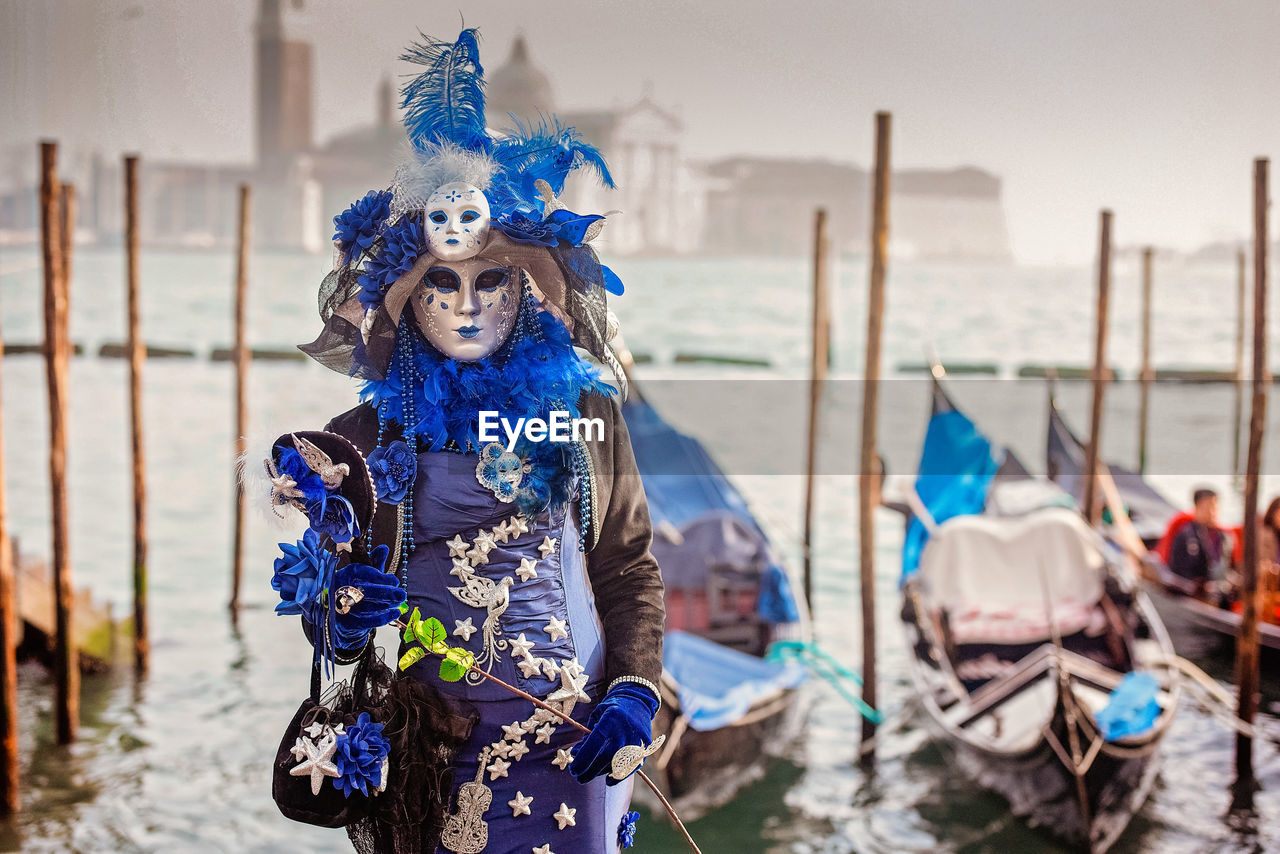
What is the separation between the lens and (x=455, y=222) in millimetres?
1274

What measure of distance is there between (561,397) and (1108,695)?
11.2 ft

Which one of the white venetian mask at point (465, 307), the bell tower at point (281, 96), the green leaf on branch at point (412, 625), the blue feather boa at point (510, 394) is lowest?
the green leaf on branch at point (412, 625)

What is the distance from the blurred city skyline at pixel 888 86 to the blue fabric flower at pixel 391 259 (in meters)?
14.2

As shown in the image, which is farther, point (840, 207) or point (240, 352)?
point (840, 207)

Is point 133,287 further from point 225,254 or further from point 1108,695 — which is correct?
point 225,254

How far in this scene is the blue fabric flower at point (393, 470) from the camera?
1235 mm

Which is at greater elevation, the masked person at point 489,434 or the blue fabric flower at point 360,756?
the masked person at point 489,434

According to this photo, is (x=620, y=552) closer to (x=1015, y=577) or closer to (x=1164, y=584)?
(x=1015, y=577)

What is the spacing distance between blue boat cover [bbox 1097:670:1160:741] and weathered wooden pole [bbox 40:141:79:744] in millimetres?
3290

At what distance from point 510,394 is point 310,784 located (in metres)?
0.45

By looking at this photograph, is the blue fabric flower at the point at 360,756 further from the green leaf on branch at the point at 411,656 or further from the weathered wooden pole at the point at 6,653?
the weathered wooden pole at the point at 6,653

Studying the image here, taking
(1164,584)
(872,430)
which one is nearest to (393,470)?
(872,430)

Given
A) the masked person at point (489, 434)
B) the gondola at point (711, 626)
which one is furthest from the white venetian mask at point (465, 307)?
the gondola at point (711, 626)

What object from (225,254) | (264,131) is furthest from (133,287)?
(225,254)
